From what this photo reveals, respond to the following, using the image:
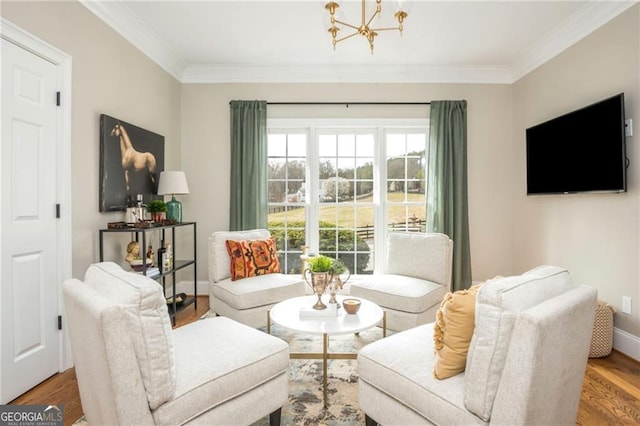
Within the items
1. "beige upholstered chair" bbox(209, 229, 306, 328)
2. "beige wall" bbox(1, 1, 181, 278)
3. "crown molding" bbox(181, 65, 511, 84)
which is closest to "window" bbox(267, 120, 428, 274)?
"crown molding" bbox(181, 65, 511, 84)

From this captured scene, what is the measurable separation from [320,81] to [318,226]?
5.89 feet

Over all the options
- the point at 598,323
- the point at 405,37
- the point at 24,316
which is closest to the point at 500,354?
the point at 598,323

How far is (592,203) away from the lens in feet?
9.73

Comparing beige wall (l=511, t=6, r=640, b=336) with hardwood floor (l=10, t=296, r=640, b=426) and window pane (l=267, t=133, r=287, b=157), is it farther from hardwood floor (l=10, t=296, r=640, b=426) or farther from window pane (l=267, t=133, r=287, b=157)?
window pane (l=267, t=133, r=287, b=157)

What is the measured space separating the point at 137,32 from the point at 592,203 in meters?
4.36

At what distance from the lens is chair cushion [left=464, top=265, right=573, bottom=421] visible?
3.90 feet

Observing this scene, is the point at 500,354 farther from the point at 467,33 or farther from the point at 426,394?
the point at 467,33

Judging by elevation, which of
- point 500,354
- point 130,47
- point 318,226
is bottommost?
point 500,354

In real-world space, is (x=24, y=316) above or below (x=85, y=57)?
below

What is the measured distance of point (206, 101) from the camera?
4.26 m

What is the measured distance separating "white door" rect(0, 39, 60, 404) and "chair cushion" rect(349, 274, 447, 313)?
235 cm

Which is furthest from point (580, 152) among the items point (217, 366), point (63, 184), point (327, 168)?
point (63, 184)

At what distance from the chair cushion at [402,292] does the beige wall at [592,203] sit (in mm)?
1282

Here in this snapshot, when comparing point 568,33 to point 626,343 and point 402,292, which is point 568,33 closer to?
point 626,343
